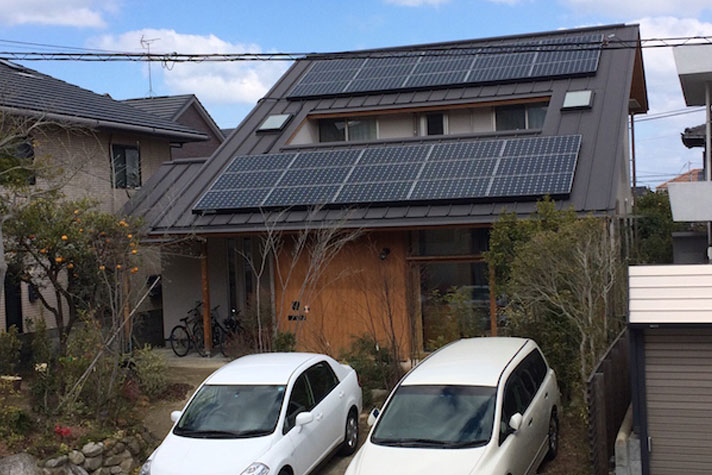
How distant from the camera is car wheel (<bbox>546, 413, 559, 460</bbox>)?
31.5 feet

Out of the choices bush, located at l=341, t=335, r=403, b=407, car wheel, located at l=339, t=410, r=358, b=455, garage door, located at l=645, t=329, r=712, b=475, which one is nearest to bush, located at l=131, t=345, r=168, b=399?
bush, located at l=341, t=335, r=403, b=407

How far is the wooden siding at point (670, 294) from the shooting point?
782 cm

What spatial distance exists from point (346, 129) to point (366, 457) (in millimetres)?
12395

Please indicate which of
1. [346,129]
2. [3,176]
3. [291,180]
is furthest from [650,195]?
[3,176]

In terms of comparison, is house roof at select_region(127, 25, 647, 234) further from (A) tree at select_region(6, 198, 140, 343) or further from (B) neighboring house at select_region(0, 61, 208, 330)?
(A) tree at select_region(6, 198, 140, 343)

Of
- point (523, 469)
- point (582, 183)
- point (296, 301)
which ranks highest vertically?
point (582, 183)

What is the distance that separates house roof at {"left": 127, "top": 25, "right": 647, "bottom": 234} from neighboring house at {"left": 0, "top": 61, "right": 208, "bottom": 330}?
198cm

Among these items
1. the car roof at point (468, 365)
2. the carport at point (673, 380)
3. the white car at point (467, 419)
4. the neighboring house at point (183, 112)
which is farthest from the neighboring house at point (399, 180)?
the neighboring house at point (183, 112)

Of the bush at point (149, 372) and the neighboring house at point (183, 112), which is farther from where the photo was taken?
the neighboring house at point (183, 112)

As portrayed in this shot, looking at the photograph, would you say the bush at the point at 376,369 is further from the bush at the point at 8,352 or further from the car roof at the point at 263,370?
the bush at the point at 8,352

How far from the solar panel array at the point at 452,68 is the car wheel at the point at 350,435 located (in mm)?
9174

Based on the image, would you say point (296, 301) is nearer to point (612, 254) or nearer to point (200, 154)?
point (612, 254)

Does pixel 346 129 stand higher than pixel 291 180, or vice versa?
pixel 346 129

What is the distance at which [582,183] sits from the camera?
44.8ft
